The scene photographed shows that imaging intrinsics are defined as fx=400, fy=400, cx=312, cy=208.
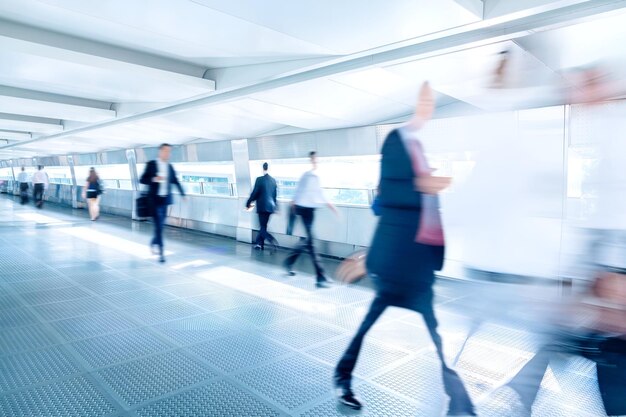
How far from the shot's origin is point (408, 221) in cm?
239

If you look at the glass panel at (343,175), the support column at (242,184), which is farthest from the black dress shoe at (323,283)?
the support column at (242,184)

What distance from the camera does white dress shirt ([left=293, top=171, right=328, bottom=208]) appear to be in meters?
6.37

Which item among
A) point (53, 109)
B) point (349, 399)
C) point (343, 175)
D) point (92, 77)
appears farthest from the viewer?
point (343, 175)

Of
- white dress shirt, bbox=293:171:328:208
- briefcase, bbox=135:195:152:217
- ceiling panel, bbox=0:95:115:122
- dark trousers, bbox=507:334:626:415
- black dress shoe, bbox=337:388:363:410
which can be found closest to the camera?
dark trousers, bbox=507:334:626:415

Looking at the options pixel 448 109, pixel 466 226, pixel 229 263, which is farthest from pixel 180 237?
pixel 466 226

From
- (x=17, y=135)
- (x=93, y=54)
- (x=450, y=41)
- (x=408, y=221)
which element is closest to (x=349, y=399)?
(x=408, y=221)

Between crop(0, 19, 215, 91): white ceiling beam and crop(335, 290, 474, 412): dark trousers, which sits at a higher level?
crop(0, 19, 215, 91): white ceiling beam

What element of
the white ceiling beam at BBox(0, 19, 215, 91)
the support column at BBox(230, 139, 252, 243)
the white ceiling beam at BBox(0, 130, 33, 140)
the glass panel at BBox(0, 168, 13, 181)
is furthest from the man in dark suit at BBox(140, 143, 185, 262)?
the glass panel at BBox(0, 168, 13, 181)

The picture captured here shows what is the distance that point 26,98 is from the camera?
816cm

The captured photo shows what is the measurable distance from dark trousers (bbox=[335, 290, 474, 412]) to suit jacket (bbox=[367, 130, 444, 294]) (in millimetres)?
143

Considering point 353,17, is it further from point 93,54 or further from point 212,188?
point 212,188

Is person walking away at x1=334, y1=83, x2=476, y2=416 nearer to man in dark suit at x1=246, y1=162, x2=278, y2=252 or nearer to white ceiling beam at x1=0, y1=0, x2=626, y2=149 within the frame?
white ceiling beam at x1=0, y1=0, x2=626, y2=149

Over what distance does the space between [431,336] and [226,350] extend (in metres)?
2.02

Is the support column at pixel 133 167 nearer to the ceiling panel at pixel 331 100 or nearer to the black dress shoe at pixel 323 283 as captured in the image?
the ceiling panel at pixel 331 100
